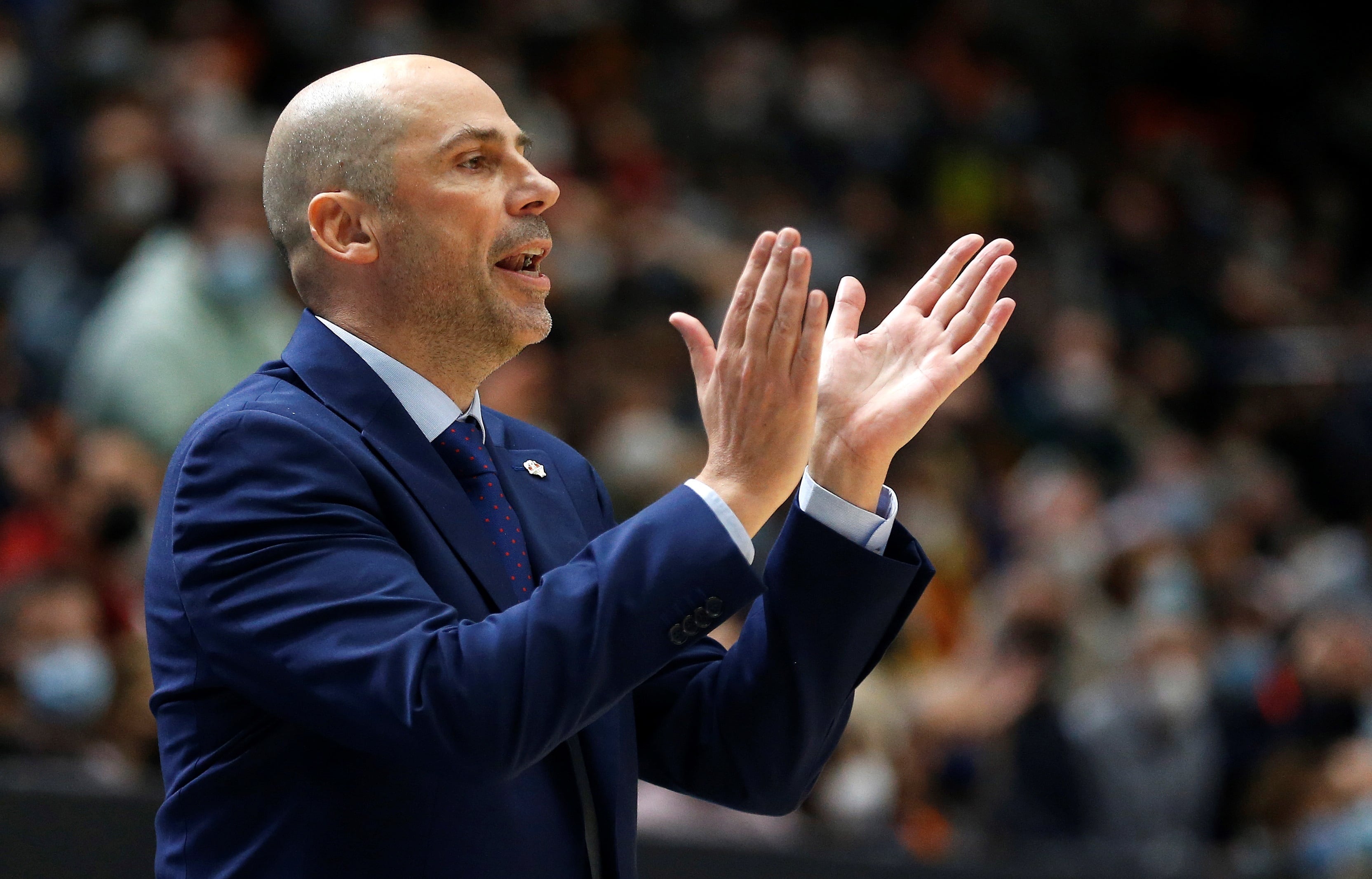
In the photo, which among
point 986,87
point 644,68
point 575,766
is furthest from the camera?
point 986,87

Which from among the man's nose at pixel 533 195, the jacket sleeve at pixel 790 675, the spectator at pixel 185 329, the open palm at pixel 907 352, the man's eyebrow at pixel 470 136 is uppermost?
the man's eyebrow at pixel 470 136

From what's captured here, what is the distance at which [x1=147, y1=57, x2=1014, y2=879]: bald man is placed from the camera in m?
1.68

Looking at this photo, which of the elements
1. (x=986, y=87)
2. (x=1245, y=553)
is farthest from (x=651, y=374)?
(x=986, y=87)

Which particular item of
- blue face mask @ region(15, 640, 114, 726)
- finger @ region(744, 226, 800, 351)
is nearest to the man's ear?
finger @ region(744, 226, 800, 351)

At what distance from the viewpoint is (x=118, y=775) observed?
390 cm

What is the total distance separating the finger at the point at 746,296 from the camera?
1782 millimetres

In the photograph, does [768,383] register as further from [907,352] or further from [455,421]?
[455,421]

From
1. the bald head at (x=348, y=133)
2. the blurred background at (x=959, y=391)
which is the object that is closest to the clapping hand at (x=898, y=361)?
the bald head at (x=348, y=133)

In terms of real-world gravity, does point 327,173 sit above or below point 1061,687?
above

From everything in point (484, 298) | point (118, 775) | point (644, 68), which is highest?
point (484, 298)

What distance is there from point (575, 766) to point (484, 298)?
0.55m

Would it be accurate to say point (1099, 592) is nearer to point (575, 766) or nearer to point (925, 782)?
point (925, 782)

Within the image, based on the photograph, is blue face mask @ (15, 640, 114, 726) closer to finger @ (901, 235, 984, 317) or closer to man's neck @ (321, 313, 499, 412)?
man's neck @ (321, 313, 499, 412)

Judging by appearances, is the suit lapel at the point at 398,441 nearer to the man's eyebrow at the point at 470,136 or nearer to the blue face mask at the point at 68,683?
the man's eyebrow at the point at 470,136
